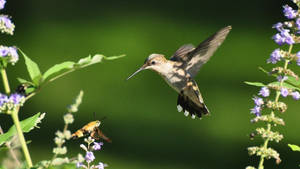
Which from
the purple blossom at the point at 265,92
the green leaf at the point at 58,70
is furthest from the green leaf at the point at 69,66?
the purple blossom at the point at 265,92

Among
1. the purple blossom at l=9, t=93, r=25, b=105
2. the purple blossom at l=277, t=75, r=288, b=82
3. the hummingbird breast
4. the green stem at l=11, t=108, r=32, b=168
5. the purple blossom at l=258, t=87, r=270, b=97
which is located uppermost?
the hummingbird breast

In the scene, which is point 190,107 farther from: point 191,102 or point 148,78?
point 148,78

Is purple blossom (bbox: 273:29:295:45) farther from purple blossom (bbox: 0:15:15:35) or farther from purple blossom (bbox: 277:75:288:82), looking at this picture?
purple blossom (bbox: 0:15:15:35)

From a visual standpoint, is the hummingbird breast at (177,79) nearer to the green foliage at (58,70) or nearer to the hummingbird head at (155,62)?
the hummingbird head at (155,62)

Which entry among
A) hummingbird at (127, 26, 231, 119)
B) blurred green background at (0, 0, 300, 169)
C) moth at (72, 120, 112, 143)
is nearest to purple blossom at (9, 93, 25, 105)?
moth at (72, 120, 112, 143)

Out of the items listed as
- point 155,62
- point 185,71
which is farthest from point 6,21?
point 185,71

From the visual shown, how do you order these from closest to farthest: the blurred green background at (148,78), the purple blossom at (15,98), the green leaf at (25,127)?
the purple blossom at (15,98)
the green leaf at (25,127)
the blurred green background at (148,78)
